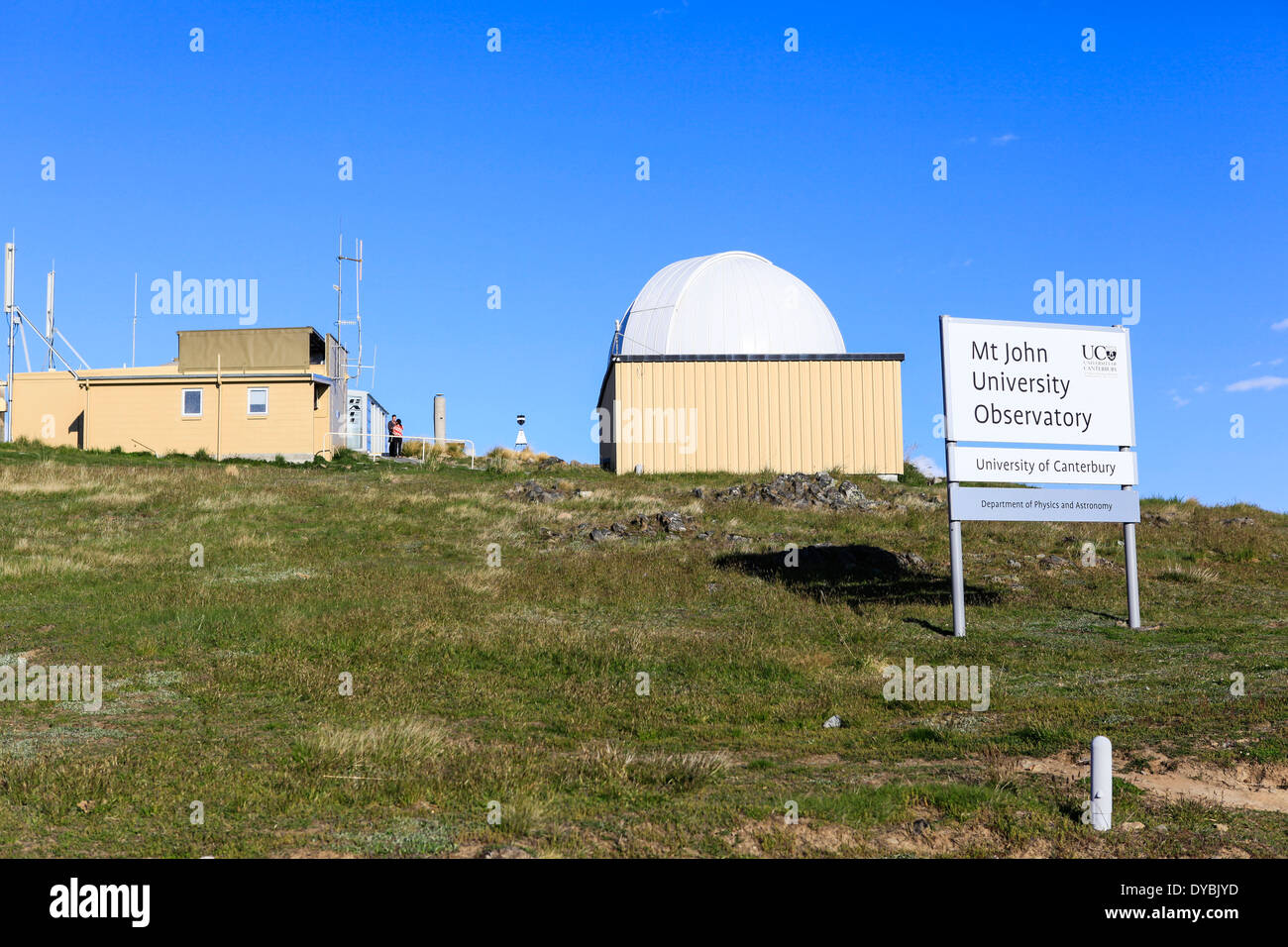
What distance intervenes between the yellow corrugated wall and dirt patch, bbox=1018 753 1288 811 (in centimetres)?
2935

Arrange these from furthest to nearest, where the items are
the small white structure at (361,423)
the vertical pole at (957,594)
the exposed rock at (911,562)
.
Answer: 1. the small white structure at (361,423)
2. the exposed rock at (911,562)
3. the vertical pole at (957,594)

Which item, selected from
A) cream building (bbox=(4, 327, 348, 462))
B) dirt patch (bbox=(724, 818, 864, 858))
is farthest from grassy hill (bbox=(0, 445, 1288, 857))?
cream building (bbox=(4, 327, 348, 462))

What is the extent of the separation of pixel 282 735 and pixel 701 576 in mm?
10179

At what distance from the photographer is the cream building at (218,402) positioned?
142 ft

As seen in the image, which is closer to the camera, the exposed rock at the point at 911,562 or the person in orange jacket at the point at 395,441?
the exposed rock at the point at 911,562

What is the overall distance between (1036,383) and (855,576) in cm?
508

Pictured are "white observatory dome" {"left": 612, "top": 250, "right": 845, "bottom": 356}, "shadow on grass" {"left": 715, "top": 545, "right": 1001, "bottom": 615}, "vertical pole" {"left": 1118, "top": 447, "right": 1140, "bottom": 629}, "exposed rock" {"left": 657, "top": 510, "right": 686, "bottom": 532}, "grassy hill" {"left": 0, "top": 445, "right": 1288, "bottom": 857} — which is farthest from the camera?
"white observatory dome" {"left": 612, "top": 250, "right": 845, "bottom": 356}

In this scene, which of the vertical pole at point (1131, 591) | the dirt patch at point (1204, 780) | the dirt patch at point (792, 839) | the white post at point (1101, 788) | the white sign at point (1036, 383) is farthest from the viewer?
the white sign at point (1036, 383)

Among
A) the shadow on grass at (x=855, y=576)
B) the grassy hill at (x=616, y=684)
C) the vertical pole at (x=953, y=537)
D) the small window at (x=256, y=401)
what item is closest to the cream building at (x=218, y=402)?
the small window at (x=256, y=401)

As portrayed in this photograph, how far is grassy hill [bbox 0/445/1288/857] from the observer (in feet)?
23.7

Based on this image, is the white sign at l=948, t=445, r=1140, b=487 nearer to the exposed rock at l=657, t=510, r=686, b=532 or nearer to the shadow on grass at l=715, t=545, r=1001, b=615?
the shadow on grass at l=715, t=545, r=1001, b=615

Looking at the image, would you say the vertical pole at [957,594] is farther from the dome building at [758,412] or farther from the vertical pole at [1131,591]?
the dome building at [758,412]

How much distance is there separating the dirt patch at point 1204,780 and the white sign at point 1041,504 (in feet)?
25.0
